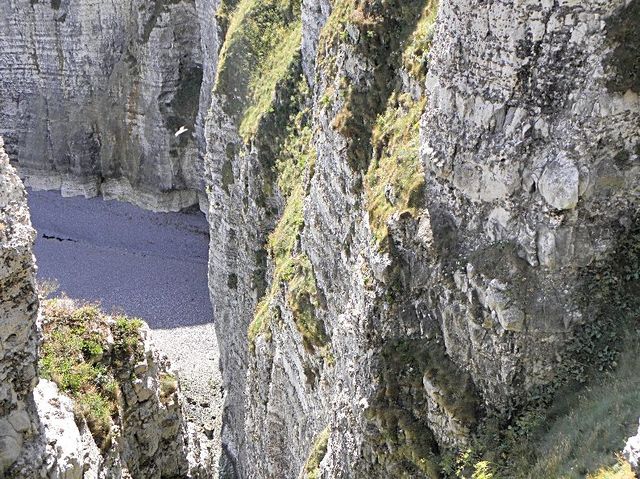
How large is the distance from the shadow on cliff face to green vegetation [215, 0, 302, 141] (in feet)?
52.0

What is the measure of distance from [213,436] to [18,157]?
39.5 m

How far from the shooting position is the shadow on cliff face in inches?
1854

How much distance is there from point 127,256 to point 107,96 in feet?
58.9

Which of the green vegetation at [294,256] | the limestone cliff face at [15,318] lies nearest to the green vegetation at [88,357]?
the limestone cliff face at [15,318]

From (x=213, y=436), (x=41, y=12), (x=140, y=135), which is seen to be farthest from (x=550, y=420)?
(x=41, y=12)

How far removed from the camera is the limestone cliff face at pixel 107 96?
191 feet

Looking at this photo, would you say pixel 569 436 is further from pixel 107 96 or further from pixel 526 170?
pixel 107 96

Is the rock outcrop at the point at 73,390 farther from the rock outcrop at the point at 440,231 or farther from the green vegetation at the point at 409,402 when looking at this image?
the green vegetation at the point at 409,402

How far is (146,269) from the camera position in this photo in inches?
2000

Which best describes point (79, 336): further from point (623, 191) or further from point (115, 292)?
point (115, 292)

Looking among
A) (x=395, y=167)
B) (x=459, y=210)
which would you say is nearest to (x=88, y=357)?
(x=395, y=167)

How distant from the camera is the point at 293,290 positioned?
24.6 meters

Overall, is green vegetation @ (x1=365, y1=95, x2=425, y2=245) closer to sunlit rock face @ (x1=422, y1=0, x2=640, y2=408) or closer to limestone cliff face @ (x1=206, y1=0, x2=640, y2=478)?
limestone cliff face @ (x1=206, y1=0, x2=640, y2=478)

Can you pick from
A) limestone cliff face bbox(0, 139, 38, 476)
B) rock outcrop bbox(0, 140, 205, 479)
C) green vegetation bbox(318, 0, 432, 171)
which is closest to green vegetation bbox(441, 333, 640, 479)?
green vegetation bbox(318, 0, 432, 171)
